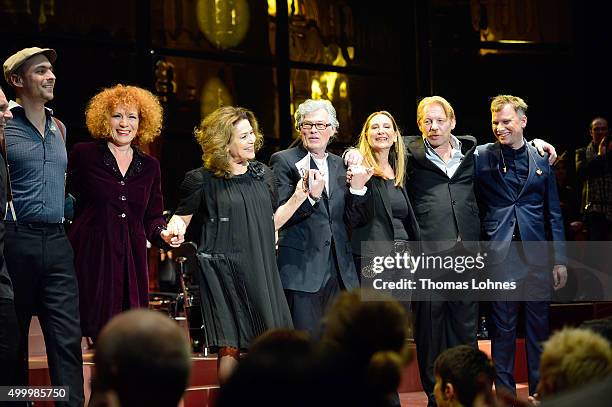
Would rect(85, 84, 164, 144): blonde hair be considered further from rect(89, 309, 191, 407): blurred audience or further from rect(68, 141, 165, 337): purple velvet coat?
rect(89, 309, 191, 407): blurred audience

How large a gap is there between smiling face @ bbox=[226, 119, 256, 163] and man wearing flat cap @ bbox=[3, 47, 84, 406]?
0.84m

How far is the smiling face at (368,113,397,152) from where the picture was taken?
5.30 meters

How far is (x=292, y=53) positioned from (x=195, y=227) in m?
4.68

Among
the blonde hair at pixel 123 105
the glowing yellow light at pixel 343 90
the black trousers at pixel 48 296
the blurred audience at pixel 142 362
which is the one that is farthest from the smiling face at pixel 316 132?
the glowing yellow light at pixel 343 90

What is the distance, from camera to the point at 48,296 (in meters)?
4.33

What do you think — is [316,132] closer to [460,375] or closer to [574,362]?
[460,375]

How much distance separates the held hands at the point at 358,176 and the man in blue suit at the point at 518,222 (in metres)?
0.81

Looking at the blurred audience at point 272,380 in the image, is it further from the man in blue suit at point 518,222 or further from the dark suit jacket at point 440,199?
the man in blue suit at point 518,222

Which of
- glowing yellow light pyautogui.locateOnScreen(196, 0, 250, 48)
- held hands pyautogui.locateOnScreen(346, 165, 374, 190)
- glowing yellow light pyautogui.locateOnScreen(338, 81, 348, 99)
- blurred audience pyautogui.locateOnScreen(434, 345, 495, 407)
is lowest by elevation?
blurred audience pyautogui.locateOnScreen(434, 345, 495, 407)

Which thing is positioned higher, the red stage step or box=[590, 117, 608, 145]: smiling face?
box=[590, 117, 608, 145]: smiling face

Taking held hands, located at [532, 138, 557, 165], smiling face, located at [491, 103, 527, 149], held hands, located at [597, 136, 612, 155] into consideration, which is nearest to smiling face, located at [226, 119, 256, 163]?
smiling face, located at [491, 103, 527, 149]

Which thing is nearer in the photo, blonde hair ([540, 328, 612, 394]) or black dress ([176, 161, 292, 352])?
blonde hair ([540, 328, 612, 394])

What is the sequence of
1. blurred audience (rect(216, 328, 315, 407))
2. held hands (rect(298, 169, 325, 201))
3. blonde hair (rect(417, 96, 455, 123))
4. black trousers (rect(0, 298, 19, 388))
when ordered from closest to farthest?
blurred audience (rect(216, 328, 315, 407))
black trousers (rect(0, 298, 19, 388))
held hands (rect(298, 169, 325, 201))
blonde hair (rect(417, 96, 455, 123))

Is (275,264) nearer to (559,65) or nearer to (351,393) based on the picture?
(351,393)
